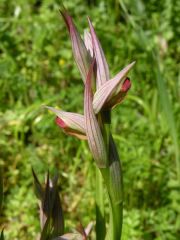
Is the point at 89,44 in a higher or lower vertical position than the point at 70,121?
higher

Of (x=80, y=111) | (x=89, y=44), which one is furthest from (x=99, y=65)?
(x=80, y=111)

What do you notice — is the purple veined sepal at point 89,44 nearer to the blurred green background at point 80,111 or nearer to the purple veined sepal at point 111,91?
the purple veined sepal at point 111,91

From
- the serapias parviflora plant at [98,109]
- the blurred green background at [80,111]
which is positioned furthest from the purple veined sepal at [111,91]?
the blurred green background at [80,111]

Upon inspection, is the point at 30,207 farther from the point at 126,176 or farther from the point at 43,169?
the point at 126,176

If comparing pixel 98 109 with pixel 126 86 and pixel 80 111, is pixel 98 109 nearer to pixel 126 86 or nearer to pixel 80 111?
pixel 126 86

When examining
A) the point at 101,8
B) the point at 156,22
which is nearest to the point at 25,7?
the point at 101,8

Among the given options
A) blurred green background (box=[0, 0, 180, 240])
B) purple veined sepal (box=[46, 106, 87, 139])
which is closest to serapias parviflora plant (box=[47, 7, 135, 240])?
purple veined sepal (box=[46, 106, 87, 139])

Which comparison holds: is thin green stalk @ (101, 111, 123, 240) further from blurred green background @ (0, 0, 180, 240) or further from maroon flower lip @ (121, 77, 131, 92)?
blurred green background @ (0, 0, 180, 240)

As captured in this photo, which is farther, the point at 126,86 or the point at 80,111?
the point at 80,111
